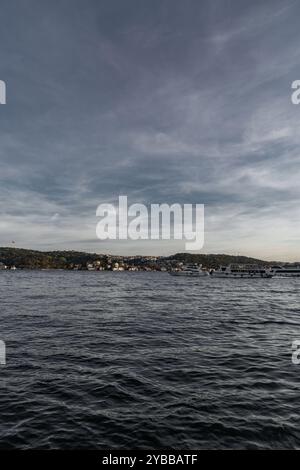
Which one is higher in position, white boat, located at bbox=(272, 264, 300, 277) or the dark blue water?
the dark blue water

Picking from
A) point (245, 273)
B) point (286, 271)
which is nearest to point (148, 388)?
point (245, 273)

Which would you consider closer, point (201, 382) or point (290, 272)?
point (201, 382)

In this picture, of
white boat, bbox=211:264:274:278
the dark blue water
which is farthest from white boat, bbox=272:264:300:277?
the dark blue water

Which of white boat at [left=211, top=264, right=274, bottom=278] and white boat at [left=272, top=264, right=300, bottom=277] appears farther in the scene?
white boat at [left=272, top=264, right=300, bottom=277]

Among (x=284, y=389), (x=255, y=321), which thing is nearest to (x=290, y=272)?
(x=255, y=321)

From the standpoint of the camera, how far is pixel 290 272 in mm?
160625

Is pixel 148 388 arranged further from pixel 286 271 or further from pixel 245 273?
pixel 286 271

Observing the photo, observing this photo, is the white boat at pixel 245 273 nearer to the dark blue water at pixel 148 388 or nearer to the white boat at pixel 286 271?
the white boat at pixel 286 271

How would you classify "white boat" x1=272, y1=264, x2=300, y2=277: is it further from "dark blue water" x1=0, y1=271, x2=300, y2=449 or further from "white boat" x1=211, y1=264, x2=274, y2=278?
"dark blue water" x1=0, y1=271, x2=300, y2=449

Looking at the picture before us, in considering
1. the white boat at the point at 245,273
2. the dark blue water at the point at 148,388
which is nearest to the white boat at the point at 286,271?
the white boat at the point at 245,273

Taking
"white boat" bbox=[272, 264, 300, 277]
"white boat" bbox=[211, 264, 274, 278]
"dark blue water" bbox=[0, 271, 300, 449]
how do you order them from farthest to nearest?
"white boat" bbox=[272, 264, 300, 277] → "white boat" bbox=[211, 264, 274, 278] → "dark blue water" bbox=[0, 271, 300, 449]
